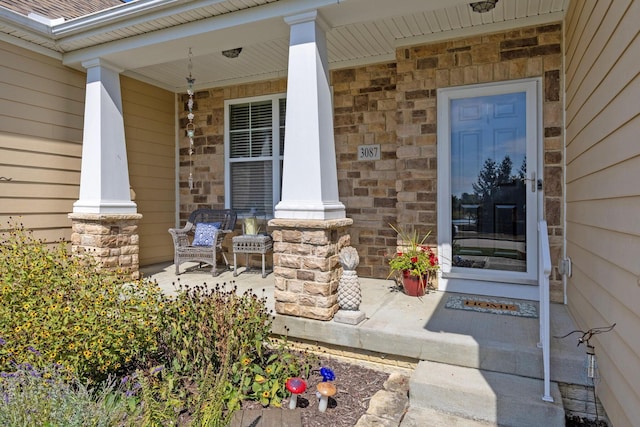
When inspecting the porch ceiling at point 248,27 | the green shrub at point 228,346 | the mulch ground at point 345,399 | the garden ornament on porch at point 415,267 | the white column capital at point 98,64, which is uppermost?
the porch ceiling at point 248,27

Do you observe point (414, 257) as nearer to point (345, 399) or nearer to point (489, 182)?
point (489, 182)

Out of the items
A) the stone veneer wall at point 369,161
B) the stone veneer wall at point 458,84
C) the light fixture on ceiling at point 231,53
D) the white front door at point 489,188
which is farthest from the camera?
the stone veneer wall at point 369,161

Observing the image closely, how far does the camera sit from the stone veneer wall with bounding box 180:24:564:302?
3.66 metres

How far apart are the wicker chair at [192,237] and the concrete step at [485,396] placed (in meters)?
3.06

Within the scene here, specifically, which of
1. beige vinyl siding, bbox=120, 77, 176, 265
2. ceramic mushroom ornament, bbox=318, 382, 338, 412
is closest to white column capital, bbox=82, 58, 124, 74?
beige vinyl siding, bbox=120, 77, 176, 265

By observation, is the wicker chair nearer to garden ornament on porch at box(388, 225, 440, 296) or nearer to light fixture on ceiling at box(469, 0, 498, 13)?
garden ornament on porch at box(388, 225, 440, 296)

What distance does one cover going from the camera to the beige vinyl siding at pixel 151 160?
5355 mm

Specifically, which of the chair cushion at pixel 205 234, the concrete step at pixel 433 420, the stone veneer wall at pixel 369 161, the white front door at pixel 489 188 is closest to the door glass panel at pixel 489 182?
the white front door at pixel 489 188

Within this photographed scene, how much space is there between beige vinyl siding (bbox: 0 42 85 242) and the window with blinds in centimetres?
186

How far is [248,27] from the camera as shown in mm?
3488

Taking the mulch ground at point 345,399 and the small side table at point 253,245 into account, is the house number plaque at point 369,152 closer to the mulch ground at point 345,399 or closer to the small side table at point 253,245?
the small side table at point 253,245

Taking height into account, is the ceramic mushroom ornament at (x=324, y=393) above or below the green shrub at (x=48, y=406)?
below

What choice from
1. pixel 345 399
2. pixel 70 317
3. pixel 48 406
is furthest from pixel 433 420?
pixel 70 317

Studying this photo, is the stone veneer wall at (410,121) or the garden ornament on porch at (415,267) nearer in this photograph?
the stone veneer wall at (410,121)
